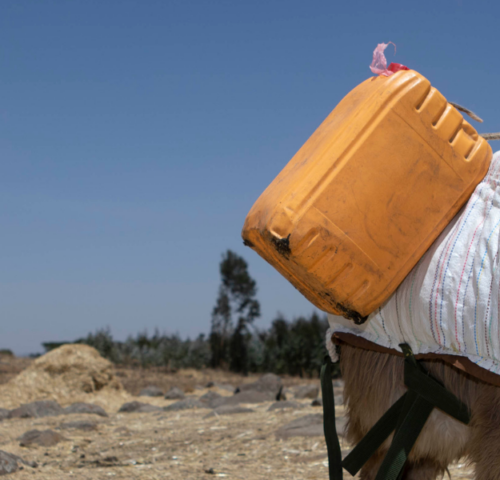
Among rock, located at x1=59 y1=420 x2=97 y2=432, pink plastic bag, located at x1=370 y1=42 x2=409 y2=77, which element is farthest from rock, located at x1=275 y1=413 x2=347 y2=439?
pink plastic bag, located at x1=370 y1=42 x2=409 y2=77

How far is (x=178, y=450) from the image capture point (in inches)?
196

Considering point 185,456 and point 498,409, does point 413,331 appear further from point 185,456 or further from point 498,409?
point 185,456

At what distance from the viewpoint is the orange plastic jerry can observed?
1656 mm

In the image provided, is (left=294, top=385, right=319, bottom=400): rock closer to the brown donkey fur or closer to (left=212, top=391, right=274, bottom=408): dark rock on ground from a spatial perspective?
(left=212, top=391, right=274, bottom=408): dark rock on ground

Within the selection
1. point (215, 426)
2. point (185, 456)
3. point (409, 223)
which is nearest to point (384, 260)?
point (409, 223)

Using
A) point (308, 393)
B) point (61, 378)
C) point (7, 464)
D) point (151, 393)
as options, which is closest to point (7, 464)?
point (7, 464)

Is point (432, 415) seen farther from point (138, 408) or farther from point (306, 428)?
point (138, 408)

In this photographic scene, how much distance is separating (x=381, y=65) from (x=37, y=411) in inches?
319

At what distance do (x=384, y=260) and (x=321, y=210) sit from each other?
306 mm

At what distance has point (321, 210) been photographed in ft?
5.41

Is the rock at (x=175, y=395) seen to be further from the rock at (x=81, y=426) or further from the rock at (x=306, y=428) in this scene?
the rock at (x=306, y=428)

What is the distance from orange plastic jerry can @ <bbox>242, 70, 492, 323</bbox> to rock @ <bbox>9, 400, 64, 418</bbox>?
7.57m

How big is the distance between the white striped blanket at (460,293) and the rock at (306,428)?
11.2ft

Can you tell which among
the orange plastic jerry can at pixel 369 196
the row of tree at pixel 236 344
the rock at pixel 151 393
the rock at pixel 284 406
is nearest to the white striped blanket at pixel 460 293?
the orange plastic jerry can at pixel 369 196
